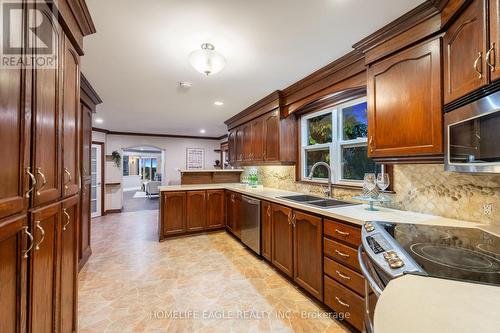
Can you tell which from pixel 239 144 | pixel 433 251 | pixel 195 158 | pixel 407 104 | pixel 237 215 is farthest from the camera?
pixel 195 158

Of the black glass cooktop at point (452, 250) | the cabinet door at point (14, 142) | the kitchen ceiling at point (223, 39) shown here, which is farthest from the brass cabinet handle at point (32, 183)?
the black glass cooktop at point (452, 250)

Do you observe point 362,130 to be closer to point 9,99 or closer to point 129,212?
point 9,99

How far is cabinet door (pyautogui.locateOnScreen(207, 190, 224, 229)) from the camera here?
4.21 m

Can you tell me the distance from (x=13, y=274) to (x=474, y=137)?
2.25 m

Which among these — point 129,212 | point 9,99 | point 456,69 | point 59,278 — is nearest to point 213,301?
point 59,278

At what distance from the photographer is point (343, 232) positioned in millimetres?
1751

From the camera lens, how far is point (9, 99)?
83 centimetres

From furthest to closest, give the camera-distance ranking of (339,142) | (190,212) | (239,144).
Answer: (239,144), (190,212), (339,142)

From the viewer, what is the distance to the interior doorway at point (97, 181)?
18.6 ft

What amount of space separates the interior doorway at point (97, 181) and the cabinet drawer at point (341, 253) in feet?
19.7

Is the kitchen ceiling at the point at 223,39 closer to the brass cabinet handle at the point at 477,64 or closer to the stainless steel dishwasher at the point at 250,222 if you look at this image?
the brass cabinet handle at the point at 477,64

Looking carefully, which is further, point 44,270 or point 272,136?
point 272,136

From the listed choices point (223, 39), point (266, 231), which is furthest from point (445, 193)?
point (223, 39)

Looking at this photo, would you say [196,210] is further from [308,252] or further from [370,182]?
[370,182]
